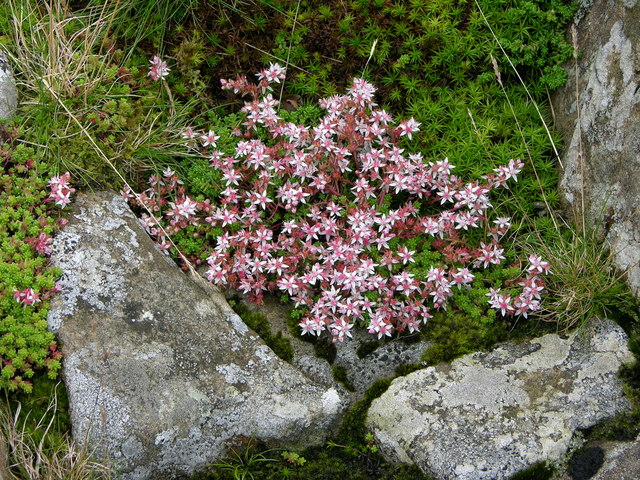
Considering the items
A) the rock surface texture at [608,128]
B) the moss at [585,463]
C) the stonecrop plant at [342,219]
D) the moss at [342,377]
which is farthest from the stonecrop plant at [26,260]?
the rock surface texture at [608,128]

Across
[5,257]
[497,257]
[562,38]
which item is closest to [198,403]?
[5,257]

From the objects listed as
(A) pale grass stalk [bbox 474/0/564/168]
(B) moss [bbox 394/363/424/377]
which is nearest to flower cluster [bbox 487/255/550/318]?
(B) moss [bbox 394/363/424/377]

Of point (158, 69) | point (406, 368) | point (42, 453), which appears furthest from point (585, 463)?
point (158, 69)

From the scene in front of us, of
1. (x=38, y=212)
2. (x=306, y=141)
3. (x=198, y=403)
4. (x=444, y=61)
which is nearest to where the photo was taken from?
(x=198, y=403)

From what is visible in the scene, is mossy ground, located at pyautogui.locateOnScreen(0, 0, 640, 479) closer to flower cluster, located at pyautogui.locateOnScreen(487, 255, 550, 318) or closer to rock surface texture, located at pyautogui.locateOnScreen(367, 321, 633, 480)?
flower cluster, located at pyautogui.locateOnScreen(487, 255, 550, 318)

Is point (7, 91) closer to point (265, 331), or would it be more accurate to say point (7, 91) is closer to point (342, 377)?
point (265, 331)

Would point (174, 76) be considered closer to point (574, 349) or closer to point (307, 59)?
point (307, 59)

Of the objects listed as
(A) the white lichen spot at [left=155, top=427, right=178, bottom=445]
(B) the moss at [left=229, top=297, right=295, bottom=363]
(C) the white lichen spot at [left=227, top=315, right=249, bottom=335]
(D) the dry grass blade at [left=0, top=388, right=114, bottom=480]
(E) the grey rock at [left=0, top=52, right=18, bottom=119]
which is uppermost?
(E) the grey rock at [left=0, top=52, right=18, bottom=119]
